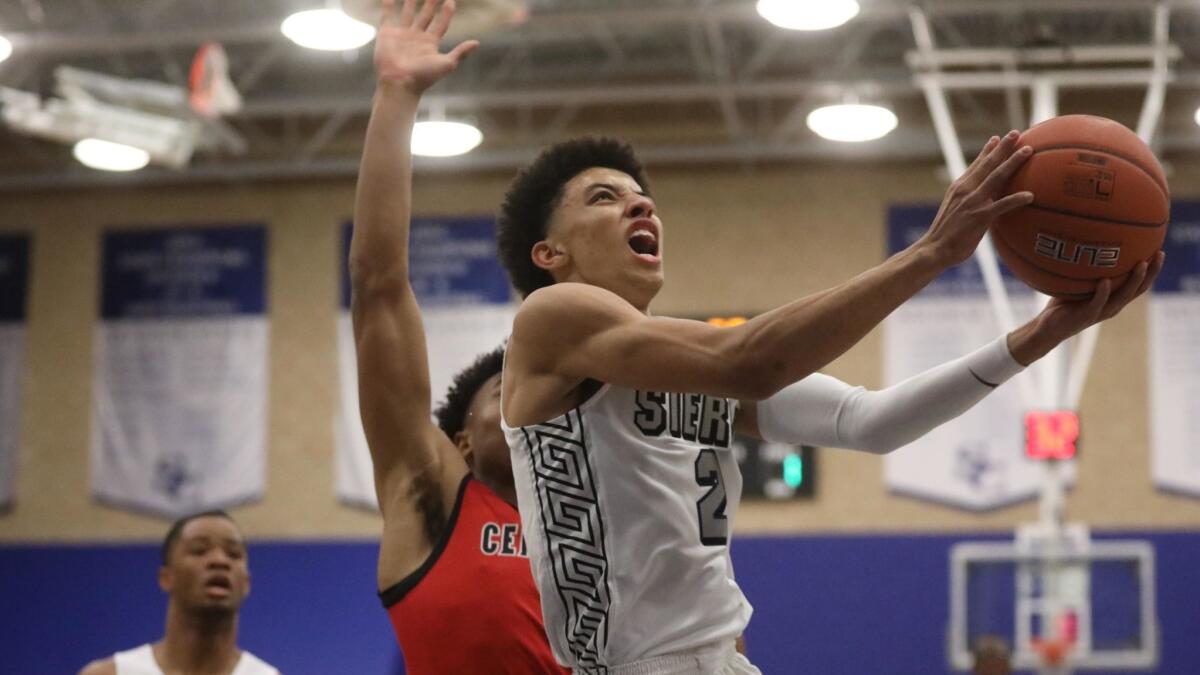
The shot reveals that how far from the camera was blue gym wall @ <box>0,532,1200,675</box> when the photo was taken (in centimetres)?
1168

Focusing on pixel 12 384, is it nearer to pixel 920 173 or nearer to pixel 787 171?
pixel 787 171

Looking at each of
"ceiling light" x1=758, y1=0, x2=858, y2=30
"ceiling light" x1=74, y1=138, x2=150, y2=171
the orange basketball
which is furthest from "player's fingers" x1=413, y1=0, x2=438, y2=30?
"ceiling light" x1=74, y1=138, x2=150, y2=171

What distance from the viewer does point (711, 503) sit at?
272 cm

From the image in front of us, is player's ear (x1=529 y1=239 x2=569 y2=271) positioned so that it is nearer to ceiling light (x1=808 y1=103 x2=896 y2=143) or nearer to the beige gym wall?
ceiling light (x1=808 y1=103 x2=896 y2=143)

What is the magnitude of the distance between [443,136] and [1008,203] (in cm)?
811

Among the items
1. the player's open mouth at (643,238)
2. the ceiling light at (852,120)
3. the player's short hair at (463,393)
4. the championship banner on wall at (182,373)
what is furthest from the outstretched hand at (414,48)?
the championship banner on wall at (182,373)

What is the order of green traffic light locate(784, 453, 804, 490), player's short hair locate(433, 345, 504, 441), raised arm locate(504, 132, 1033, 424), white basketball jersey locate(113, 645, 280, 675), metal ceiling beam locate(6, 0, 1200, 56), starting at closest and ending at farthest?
raised arm locate(504, 132, 1033, 424) → player's short hair locate(433, 345, 504, 441) → white basketball jersey locate(113, 645, 280, 675) → metal ceiling beam locate(6, 0, 1200, 56) → green traffic light locate(784, 453, 804, 490)

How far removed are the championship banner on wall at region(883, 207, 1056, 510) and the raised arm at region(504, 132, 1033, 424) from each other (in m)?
9.42

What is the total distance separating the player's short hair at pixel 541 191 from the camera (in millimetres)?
3188

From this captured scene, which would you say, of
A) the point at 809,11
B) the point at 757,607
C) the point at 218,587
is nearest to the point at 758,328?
the point at 218,587

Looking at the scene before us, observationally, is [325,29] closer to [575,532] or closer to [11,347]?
[575,532]

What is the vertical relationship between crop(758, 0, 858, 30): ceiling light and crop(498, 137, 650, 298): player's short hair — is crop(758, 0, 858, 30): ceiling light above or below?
above

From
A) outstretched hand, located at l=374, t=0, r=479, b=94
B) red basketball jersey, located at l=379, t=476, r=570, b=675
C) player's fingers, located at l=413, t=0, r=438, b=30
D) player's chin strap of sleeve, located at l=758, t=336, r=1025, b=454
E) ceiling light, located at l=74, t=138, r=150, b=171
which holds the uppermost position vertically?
ceiling light, located at l=74, t=138, r=150, b=171

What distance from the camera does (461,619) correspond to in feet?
10.7
